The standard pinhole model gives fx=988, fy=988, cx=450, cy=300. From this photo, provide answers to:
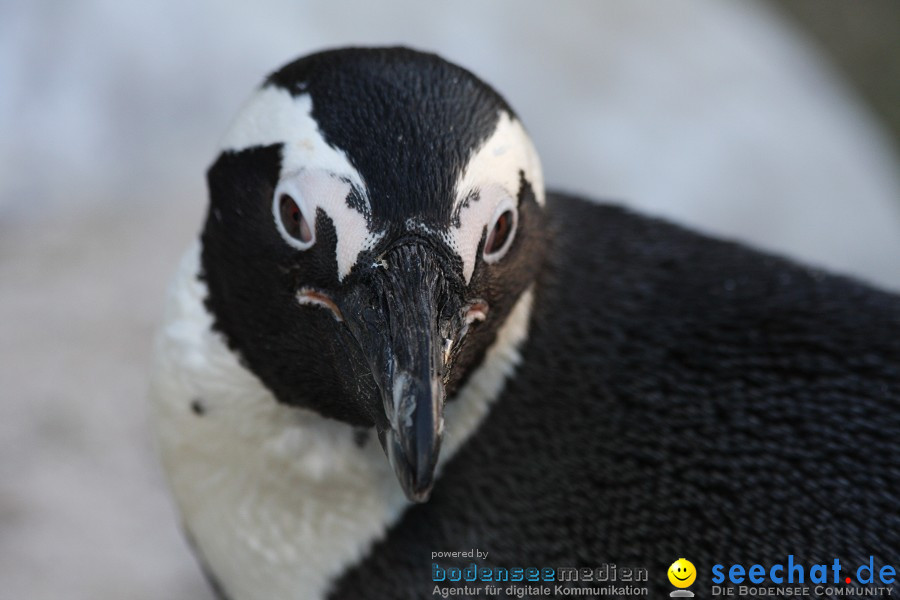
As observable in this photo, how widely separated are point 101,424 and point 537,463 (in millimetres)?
1718

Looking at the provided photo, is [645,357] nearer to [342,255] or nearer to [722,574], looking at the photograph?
[722,574]

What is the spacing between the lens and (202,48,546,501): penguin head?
1099 mm

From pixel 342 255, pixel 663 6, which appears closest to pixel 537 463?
pixel 342 255

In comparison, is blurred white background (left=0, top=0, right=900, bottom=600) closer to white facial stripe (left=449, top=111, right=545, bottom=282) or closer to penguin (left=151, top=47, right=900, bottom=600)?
penguin (left=151, top=47, right=900, bottom=600)

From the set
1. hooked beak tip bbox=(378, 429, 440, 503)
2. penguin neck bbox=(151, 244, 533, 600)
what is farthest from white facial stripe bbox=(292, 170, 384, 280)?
penguin neck bbox=(151, 244, 533, 600)

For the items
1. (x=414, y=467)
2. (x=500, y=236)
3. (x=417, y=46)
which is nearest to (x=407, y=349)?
(x=414, y=467)

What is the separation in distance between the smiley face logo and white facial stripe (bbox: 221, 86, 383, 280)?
595 millimetres

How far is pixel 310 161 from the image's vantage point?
119 cm

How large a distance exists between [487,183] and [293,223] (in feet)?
0.79

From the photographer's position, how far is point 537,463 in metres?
1.43

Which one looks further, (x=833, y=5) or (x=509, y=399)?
(x=833, y=5)

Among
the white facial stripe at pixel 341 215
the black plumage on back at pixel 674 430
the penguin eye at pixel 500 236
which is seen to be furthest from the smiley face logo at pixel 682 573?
the white facial stripe at pixel 341 215

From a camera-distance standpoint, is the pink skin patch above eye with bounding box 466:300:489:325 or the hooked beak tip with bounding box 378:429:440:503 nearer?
the hooked beak tip with bounding box 378:429:440:503

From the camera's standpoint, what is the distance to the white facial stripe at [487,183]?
3.81 feet
